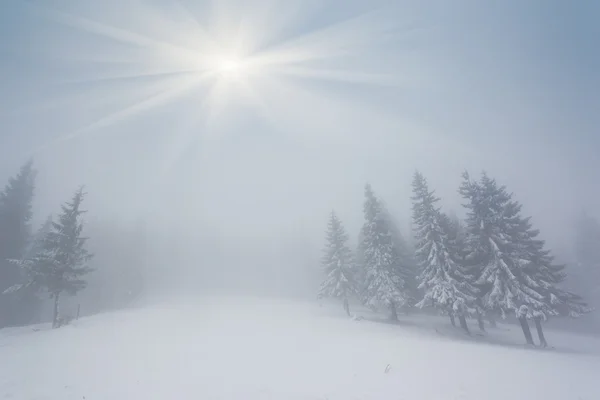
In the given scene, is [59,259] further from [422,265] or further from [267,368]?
[422,265]

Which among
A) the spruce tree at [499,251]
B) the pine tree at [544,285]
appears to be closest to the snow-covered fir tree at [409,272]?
the spruce tree at [499,251]

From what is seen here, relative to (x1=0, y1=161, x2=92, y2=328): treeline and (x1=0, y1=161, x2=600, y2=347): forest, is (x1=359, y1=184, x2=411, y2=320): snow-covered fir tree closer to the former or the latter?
(x1=0, y1=161, x2=600, y2=347): forest

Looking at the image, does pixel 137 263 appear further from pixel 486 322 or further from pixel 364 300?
pixel 486 322

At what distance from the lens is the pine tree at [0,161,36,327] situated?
87.6 feet

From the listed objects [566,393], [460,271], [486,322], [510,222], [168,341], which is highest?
[510,222]

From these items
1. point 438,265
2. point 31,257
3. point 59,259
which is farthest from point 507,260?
point 31,257

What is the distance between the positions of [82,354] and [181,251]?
77.1 meters

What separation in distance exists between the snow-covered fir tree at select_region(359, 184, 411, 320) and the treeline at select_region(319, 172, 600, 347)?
0.10 meters

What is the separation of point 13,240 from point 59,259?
1136 cm

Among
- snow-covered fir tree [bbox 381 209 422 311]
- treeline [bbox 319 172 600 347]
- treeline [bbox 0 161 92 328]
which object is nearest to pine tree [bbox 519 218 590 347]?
treeline [bbox 319 172 600 347]

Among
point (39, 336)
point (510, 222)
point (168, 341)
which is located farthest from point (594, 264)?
point (39, 336)

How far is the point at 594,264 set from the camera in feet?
135

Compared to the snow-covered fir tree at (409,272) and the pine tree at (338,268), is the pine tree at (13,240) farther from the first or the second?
the snow-covered fir tree at (409,272)

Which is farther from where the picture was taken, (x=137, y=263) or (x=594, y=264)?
(x=137, y=263)
